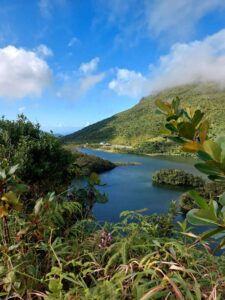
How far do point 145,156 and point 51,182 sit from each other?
71.7 metres

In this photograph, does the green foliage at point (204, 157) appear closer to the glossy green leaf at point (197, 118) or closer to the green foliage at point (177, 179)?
the glossy green leaf at point (197, 118)

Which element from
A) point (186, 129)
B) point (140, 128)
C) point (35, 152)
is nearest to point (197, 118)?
point (186, 129)

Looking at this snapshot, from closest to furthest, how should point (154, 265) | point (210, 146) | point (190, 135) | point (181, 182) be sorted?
1. point (210, 146)
2. point (190, 135)
3. point (154, 265)
4. point (181, 182)

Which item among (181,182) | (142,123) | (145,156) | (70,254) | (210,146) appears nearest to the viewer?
(210,146)

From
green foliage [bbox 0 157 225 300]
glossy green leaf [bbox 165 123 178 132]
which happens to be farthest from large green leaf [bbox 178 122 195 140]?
green foliage [bbox 0 157 225 300]

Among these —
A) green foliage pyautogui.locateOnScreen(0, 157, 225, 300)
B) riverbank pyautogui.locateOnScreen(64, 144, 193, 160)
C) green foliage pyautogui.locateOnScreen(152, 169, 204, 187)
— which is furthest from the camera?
riverbank pyautogui.locateOnScreen(64, 144, 193, 160)

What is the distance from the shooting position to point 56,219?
7.25 feet

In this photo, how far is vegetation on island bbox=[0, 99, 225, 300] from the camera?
76 cm

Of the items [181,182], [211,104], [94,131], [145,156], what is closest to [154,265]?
[181,182]

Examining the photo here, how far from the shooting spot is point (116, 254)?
65.3 inches

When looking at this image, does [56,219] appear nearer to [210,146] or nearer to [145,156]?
[210,146]

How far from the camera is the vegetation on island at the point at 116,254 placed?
2.49 ft

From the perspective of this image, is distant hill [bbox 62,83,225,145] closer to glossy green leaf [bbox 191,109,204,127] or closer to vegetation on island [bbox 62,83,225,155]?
vegetation on island [bbox 62,83,225,155]

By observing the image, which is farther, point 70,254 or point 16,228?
point 16,228
